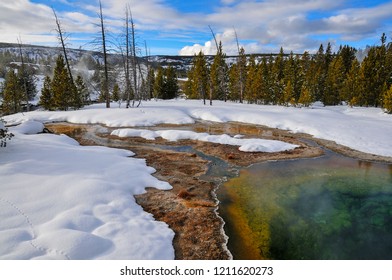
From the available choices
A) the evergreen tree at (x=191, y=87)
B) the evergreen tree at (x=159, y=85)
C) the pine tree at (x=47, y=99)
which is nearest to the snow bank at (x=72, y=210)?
the pine tree at (x=47, y=99)

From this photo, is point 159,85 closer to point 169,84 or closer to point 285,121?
point 169,84

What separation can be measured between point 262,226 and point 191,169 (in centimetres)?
505

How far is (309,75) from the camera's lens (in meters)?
48.1

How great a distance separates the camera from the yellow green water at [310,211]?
6934 millimetres

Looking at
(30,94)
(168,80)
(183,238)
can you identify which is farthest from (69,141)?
(30,94)

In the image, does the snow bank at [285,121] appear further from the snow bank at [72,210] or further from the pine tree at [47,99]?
the snow bank at [72,210]

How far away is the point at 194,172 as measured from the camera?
39.3ft

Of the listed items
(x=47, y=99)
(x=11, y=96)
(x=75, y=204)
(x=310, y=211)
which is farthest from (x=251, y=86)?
(x=75, y=204)

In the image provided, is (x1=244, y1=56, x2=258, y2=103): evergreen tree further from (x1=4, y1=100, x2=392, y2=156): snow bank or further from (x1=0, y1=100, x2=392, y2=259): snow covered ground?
(x1=0, y1=100, x2=392, y2=259): snow covered ground

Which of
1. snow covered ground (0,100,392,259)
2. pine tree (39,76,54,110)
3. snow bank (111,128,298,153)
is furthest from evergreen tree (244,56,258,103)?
snow covered ground (0,100,392,259)

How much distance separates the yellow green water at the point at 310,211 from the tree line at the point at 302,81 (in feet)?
83.1

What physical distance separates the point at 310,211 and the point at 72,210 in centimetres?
A: 741
